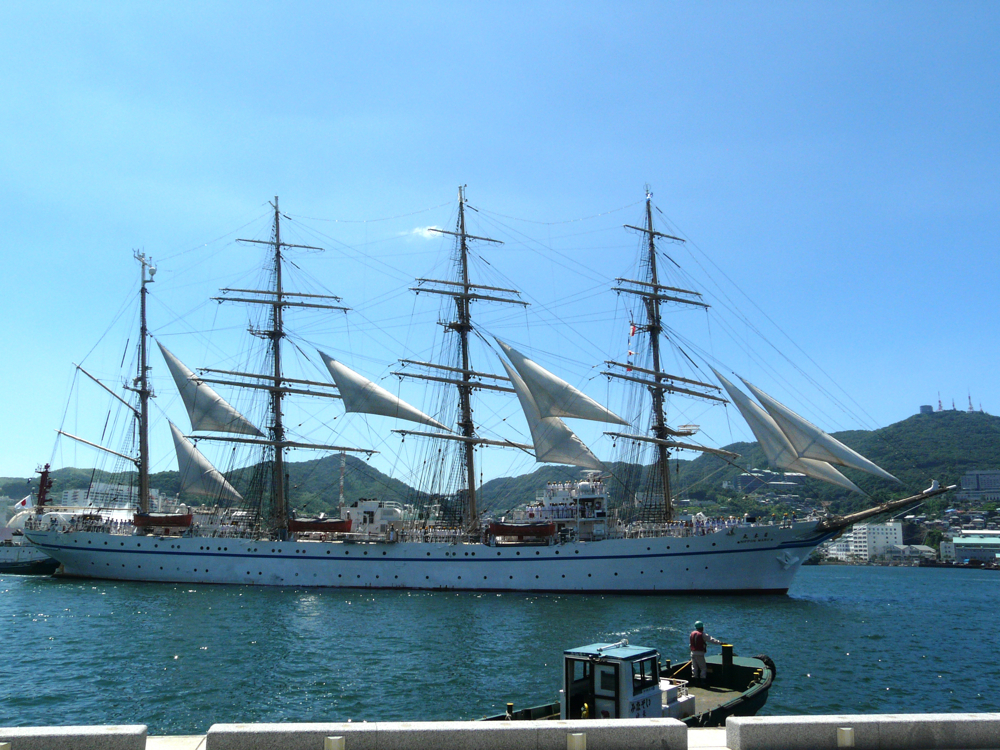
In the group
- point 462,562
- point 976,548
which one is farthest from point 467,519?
point 976,548

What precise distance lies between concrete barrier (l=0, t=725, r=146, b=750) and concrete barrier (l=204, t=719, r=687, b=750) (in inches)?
27.9

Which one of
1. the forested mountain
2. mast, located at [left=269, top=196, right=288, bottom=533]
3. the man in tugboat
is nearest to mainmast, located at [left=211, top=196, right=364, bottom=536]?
mast, located at [left=269, top=196, right=288, bottom=533]

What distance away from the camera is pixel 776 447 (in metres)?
38.8

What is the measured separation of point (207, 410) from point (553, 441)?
2490 centimetres

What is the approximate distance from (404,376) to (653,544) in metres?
20.0

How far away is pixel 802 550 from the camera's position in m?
39.4

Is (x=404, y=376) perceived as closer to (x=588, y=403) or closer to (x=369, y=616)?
(x=588, y=403)

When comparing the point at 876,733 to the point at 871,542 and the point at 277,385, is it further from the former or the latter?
the point at 871,542

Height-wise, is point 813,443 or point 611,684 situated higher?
point 813,443

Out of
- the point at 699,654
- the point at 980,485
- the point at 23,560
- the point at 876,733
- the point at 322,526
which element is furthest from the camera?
the point at 980,485

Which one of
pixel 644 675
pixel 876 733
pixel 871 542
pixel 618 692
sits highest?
pixel 876 733

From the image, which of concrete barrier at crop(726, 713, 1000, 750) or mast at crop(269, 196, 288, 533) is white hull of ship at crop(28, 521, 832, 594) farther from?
concrete barrier at crop(726, 713, 1000, 750)

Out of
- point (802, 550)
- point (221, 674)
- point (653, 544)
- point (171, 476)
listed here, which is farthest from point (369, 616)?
point (171, 476)

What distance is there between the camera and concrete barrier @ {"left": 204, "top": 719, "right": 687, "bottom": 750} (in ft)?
22.9
